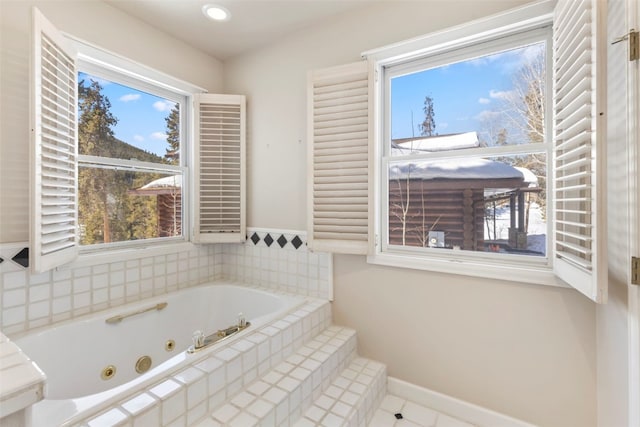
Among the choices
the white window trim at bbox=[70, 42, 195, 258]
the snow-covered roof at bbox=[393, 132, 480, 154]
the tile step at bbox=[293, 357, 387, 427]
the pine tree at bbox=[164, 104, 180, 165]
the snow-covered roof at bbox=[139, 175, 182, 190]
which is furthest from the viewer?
the pine tree at bbox=[164, 104, 180, 165]

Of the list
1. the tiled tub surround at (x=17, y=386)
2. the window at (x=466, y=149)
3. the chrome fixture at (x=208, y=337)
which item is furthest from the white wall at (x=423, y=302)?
the tiled tub surround at (x=17, y=386)

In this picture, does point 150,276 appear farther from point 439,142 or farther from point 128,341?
point 439,142

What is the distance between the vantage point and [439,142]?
6.08 ft

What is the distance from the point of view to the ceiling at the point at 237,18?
1939 mm

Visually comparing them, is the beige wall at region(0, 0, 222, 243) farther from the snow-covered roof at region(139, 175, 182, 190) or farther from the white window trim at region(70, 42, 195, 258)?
the snow-covered roof at region(139, 175, 182, 190)

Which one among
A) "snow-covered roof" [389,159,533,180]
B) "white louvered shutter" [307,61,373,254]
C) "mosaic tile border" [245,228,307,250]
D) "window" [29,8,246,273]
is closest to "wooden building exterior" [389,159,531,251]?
"snow-covered roof" [389,159,533,180]

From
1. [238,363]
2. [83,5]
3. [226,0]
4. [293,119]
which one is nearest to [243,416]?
[238,363]

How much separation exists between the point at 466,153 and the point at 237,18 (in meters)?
1.81

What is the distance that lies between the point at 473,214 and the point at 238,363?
1524mm

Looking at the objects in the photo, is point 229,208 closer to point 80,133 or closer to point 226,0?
point 80,133

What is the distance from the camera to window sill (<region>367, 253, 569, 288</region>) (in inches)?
58.2

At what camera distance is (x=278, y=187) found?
239 centimetres

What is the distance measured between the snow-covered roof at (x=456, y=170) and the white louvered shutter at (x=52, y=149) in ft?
6.30

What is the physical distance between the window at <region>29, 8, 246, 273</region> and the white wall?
0.29m
